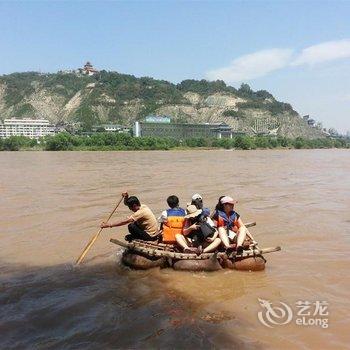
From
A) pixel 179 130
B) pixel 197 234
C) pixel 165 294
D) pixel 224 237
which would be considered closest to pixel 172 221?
pixel 197 234

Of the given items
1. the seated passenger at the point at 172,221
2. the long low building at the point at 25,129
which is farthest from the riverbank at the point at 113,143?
the seated passenger at the point at 172,221

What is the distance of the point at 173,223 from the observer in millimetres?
9422

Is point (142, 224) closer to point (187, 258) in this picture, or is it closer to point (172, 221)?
Answer: point (172, 221)

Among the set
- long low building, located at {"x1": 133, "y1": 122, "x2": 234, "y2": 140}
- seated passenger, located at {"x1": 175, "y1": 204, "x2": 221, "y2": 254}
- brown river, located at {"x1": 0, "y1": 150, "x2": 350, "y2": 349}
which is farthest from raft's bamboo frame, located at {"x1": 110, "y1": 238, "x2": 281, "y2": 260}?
long low building, located at {"x1": 133, "y1": 122, "x2": 234, "y2": 140}

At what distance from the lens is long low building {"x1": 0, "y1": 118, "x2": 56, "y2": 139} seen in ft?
529

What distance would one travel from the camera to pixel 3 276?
9.33m

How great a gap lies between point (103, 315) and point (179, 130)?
13714 cm

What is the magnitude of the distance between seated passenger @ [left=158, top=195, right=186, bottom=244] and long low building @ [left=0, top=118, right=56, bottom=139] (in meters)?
157

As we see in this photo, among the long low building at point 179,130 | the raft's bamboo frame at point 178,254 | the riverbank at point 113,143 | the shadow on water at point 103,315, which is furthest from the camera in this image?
the long low building at point 179,130

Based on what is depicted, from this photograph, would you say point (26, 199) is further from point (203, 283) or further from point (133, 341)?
point (133, 341)

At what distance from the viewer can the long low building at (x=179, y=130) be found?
449 ft

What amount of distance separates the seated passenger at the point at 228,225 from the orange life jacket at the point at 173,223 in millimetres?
707

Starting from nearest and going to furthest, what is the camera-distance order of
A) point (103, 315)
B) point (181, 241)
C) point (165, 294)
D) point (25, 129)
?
point (103, 315) < point (165, 294) < point (181, 241) < point (25, 129)

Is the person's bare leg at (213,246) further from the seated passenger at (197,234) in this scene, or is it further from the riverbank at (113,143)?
the riverbank at (113,143)
